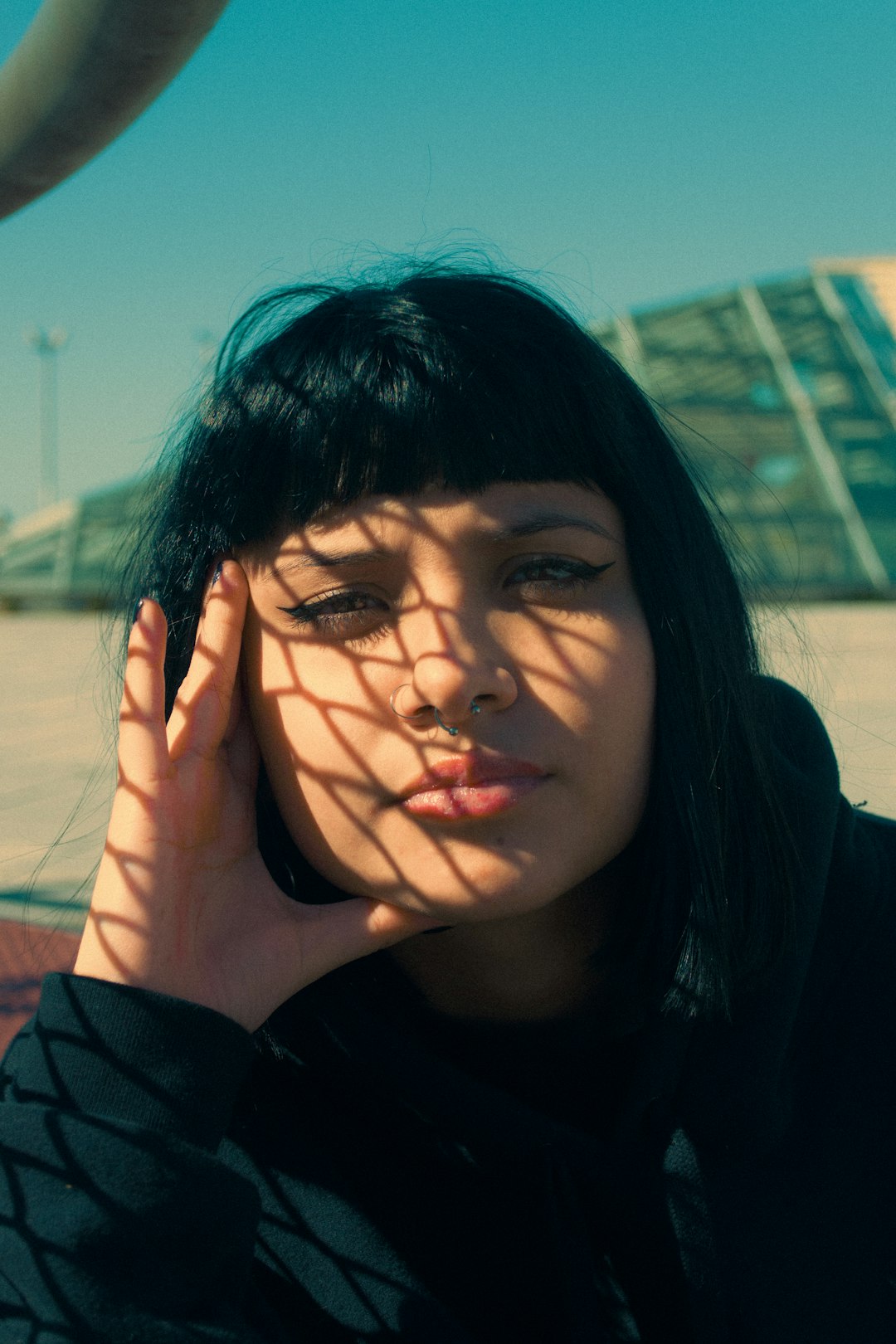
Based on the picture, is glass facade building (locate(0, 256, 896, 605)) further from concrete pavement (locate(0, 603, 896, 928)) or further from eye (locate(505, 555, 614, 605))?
eye (locate(505, 555, 614, 605))

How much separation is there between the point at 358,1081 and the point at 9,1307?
0.45 metres

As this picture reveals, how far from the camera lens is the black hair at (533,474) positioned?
1.26 meters

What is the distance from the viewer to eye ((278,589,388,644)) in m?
1.21

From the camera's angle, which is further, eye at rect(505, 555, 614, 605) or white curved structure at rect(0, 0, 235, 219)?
eye at rect(505, 555, 614, 605)

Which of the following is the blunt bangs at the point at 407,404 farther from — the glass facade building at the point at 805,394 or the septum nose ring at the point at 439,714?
the glass facade building at the point at 805,394

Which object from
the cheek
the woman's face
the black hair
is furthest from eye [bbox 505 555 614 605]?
the cheek

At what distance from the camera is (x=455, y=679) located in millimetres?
1094

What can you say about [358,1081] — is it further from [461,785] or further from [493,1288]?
[461,785]

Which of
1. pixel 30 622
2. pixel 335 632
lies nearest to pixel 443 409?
pixel 335 632

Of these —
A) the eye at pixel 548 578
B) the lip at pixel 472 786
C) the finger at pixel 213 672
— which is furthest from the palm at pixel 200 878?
the eye at pixel 548 578

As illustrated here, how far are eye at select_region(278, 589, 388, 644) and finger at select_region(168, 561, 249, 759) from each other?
0.15 metres

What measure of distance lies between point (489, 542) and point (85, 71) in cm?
63

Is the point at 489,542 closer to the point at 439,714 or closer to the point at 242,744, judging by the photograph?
the point at 439,714

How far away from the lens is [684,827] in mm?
1359
